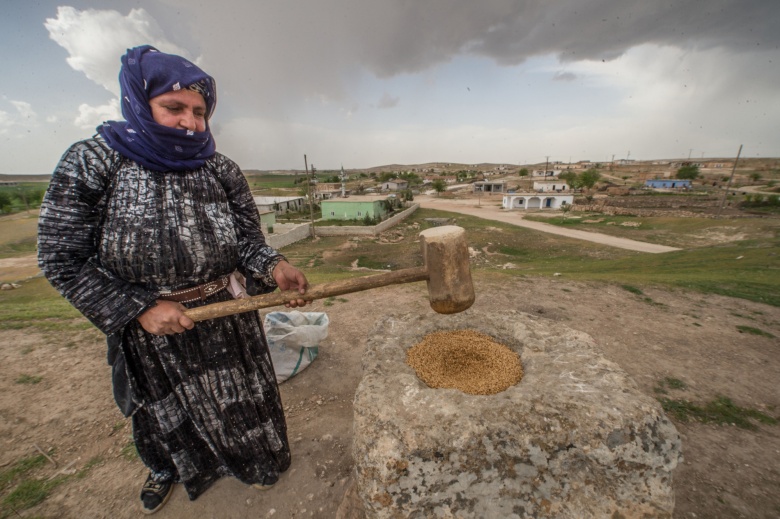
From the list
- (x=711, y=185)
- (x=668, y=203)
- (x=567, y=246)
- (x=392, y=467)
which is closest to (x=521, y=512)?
(x=392, y=467)

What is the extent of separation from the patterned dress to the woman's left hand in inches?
2.3

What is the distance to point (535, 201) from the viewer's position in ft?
131

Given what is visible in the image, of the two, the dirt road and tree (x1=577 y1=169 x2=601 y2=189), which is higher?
tree (x1=577 y1=169 x2=601 y2=189)

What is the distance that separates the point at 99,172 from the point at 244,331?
3.99ft

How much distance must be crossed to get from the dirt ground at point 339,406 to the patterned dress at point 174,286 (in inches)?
12.7

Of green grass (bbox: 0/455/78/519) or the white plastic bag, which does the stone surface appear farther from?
green grass (bbox: 0/455/78/519)

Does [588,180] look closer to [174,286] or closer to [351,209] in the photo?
[351,209]

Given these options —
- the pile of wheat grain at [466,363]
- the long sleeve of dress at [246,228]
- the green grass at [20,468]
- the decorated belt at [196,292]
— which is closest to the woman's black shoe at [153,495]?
the green grass at [20,468]

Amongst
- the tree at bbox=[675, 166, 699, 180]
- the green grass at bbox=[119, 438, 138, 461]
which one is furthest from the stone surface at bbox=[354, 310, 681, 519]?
the tree at bbox=[675, 166, 699, 180]

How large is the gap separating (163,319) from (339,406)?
2223mm

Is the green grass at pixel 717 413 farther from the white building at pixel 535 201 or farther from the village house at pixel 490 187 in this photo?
the village house at pixel 490 187

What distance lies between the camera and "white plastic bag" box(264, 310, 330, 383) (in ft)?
12.3

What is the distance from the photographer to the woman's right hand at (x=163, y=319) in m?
1.74

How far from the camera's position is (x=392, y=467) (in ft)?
5.50
